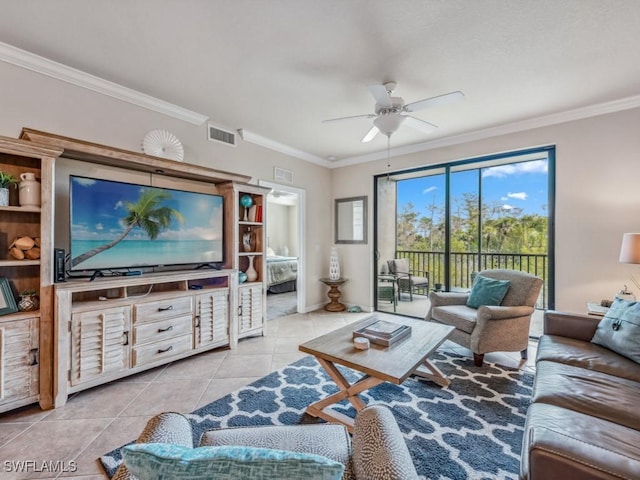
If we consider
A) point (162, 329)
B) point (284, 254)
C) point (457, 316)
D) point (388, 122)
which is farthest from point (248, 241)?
point (284, 254)

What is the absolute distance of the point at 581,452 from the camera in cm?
91

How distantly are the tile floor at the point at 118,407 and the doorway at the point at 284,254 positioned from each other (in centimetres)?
151

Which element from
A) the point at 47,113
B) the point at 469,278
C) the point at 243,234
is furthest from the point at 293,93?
the point at 469,278

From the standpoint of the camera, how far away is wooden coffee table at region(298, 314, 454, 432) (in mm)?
1728

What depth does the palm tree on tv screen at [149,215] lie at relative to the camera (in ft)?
8.78

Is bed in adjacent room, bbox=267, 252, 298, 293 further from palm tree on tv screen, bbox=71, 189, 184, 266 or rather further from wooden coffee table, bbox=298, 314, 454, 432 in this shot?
wooden coffee table, bbox=298, 314, 454, 432

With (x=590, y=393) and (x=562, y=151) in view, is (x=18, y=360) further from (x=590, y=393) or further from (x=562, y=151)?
(x=562, y=151)

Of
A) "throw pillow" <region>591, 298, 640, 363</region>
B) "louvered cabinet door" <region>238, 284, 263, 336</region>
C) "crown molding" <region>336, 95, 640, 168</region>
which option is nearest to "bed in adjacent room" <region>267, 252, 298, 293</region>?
"louvered cabinet door" <region>238, 284, 263, 336</region>

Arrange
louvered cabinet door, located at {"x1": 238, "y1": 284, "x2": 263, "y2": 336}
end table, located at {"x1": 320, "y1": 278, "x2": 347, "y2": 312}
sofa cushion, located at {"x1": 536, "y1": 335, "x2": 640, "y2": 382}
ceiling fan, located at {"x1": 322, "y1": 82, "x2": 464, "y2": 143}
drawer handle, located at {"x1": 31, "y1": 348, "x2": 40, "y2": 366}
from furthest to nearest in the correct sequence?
end table, located at {"x1": 320, "y1": 278, "x2": 347, "y2": 312}, louvered cabinet door, located at {"x1": 238, "y1": 284, "x2": 263, "y2": 336}, ceiling fan, located at {"x1": 322, "y1": 82, "x2": 464, "y2": 143}, drawer handle, located at {"x1": 31, "y1": 348, "x2": 40, "y2": 366}, sofa cushion, located at {"x1": 536, "y1": 335, "x2": 640, "y2": 382}

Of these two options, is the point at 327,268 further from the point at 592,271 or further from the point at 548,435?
the point at 548,435

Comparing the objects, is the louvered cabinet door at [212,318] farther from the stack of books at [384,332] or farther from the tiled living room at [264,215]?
the stack of books at [384,332]

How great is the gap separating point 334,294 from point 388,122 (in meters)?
3.14

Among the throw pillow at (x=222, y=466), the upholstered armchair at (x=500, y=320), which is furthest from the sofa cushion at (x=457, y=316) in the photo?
the throw pillow at (x=222, y=466)

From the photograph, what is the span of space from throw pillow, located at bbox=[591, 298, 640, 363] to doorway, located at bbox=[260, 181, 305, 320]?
3.37 meters
